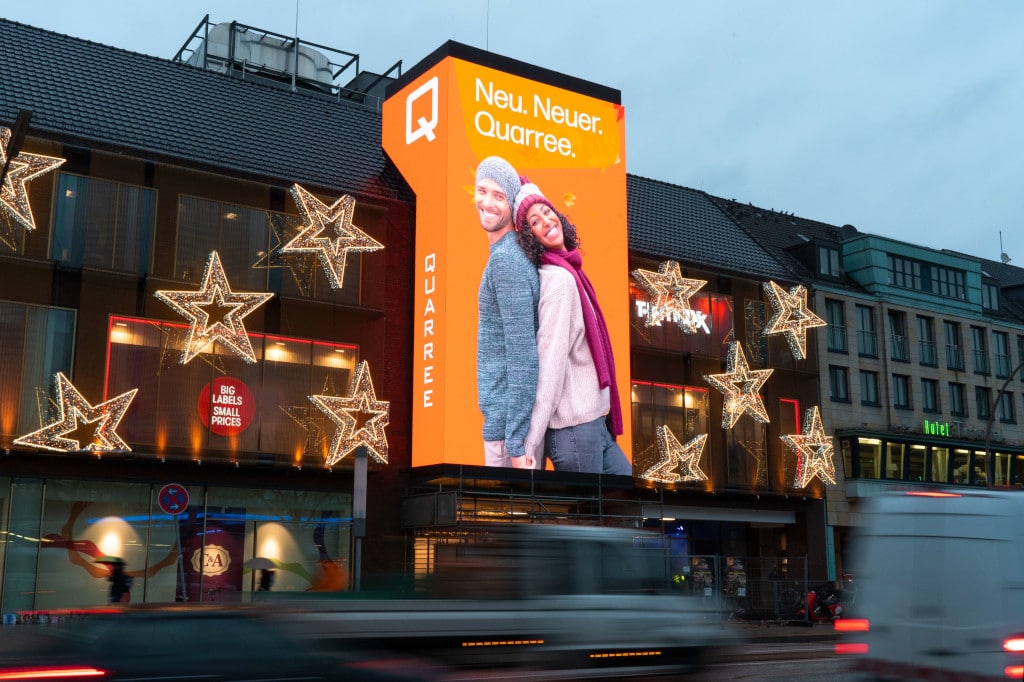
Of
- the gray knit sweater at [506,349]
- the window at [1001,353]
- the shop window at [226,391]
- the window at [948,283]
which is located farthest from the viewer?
the window at [1001,353]

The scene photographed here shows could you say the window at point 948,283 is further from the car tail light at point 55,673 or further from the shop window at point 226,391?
the car tail light at point 55,673

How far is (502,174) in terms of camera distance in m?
35.4

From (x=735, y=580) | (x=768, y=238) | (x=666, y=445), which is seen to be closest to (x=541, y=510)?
(x=666, y=445)

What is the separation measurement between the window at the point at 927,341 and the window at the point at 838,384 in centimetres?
Answer: 505

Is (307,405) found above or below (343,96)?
below

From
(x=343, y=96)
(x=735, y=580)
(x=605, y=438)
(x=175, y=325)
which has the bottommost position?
(x=735, y=580)

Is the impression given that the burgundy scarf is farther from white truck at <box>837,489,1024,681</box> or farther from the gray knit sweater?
white truck at <box>837,489,1024,681</box>

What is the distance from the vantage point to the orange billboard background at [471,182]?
3347cm

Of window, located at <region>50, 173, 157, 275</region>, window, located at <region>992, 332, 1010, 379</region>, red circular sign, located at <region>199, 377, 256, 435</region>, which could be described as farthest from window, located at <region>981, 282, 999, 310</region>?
window, located at <region>50, 173, 157, 275</region>

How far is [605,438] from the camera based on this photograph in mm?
35688

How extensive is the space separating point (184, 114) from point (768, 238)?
2561cm

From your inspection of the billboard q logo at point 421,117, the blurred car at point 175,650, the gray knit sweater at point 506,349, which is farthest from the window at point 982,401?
the blurred car at point 175,650

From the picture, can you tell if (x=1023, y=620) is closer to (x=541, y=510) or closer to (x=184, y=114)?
(x=541, y=510)

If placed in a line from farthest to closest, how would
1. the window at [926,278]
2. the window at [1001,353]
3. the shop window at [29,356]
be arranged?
the window at [1001,353]
the window at [926,278]
the shop window at [29,356]
